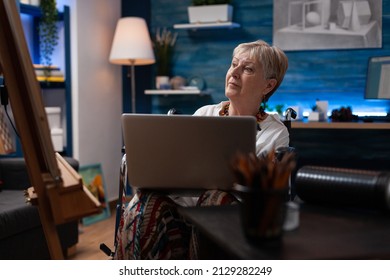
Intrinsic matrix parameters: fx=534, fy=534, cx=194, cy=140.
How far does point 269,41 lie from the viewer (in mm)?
4336

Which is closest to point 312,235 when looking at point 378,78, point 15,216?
point 15,216

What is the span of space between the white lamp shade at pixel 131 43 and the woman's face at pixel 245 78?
2.10 m

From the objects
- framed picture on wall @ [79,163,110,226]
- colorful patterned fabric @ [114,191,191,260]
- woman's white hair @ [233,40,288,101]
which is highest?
woman's white hair @ [233,40,288,101]

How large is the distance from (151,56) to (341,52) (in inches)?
59.3

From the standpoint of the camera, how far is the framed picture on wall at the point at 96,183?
4168 millimetres

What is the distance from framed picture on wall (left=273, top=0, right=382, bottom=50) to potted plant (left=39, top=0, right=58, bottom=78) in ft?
5.66

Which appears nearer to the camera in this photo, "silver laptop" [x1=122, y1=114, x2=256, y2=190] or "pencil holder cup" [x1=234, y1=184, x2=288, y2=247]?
"pencil holder cup" [x1=234, y1=184, x2=288, y2=247]

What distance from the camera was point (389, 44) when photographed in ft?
13.1

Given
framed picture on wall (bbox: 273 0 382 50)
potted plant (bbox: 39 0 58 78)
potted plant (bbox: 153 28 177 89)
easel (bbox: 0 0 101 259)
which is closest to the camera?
easel (bbox: 0 0 101 259)

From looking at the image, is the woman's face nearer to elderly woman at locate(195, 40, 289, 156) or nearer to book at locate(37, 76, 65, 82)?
elderly woman at locate(195, 40, 289, 156)

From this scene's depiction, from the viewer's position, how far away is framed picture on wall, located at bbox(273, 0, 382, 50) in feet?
13.2

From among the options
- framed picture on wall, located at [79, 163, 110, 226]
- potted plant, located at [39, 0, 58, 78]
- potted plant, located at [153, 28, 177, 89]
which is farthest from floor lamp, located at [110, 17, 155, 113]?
framed picture on wall, located at [79, 163, 110, 226]

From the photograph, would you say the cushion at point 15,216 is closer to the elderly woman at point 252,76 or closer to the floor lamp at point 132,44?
the elderly woman at point 252,76
